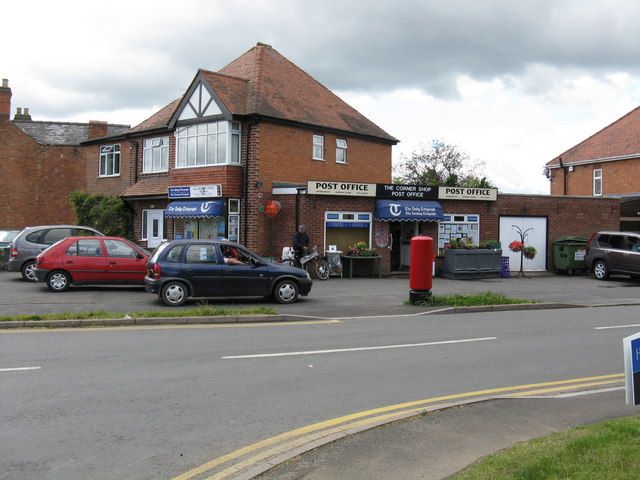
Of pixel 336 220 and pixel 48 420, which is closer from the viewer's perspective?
pixel 48 420

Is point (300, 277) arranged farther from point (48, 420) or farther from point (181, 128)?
point (181, 128)

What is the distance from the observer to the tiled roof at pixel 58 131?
4434 cm

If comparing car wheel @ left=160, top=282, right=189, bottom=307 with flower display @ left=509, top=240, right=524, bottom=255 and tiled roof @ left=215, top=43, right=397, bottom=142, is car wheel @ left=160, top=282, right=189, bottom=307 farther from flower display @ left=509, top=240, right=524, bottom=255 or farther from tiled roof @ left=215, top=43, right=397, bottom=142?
flower display @ left=509, top=240, right=524, bottom=255

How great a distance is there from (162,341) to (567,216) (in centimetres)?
2129

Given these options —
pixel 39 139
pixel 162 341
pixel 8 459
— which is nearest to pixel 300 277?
pixel 162 341

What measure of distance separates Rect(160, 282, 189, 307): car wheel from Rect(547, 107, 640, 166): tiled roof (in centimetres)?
3030

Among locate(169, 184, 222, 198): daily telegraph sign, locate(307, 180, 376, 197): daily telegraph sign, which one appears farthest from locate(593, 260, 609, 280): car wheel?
locate(169, 184, 222, 198): daily telegraph sign

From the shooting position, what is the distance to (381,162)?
30.5 m

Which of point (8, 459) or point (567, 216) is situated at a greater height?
point (567, 216)

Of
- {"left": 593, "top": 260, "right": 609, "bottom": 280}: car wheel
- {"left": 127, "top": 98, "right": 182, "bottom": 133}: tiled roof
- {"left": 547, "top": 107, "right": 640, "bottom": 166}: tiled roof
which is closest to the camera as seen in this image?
{"left": 593, "top": 260, "right": 609, "bottom": 280}: car wheel

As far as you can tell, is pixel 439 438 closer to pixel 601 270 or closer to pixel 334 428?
pixel 334 428

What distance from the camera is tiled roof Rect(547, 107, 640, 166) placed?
3738 cm

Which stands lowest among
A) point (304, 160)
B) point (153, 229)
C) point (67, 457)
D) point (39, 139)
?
point (67, 457)

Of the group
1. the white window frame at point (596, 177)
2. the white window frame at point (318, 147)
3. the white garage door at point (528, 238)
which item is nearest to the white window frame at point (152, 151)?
the white window frame at point (318, 147)
